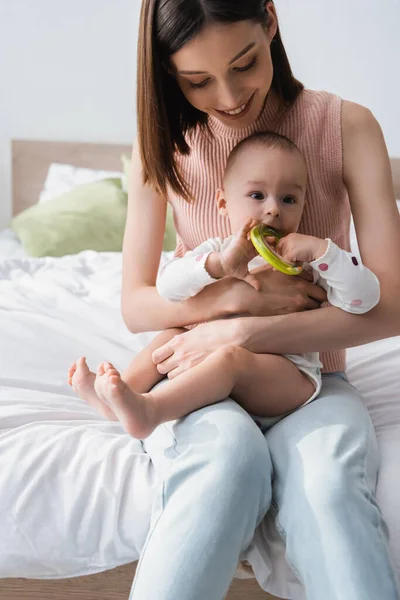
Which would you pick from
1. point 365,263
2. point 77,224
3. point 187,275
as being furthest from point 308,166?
point 77,224

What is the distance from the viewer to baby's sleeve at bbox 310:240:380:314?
1.18m

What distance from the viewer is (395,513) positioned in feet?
3.67

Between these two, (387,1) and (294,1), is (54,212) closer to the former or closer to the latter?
(294,1)

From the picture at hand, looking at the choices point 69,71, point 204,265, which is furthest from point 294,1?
point 204,265

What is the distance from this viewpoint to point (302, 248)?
1.22 metres

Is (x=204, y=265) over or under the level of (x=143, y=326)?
over

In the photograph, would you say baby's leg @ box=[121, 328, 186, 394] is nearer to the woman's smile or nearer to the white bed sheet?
the woman's smile

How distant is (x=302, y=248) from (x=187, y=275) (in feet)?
0.68

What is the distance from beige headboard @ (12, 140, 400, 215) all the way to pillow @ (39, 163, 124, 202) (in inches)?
2.6

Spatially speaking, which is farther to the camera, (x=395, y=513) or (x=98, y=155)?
(x=98, y=155)

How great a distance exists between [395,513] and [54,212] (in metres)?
2.29

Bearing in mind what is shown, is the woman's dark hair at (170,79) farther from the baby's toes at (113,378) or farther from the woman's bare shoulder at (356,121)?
the baby's toes at (113,378)

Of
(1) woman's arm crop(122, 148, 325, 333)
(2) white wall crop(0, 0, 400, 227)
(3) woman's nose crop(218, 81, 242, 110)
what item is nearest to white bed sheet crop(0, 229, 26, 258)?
(2) white wall crop(0, 0, 400, 227)

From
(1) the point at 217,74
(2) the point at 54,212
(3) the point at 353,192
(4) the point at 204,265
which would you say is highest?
(1) the point at 217,74
